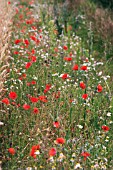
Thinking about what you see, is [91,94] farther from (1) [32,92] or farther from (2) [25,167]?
(2) [25,167]

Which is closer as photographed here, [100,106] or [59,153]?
[59,153]

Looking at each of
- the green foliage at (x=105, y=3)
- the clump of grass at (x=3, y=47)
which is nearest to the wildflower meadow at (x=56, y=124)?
the clump of grass at (x=3, y=47)

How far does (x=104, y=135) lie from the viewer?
345cm

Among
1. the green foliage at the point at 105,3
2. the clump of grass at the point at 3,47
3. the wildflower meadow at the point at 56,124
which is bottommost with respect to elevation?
the wildflower meadow at the point at 56,124

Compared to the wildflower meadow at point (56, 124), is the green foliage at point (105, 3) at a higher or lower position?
higher

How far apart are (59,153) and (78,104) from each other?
96 cm

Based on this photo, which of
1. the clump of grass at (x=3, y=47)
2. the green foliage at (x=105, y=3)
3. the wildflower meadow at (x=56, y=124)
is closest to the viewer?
the wildflower meadow at (x=56, y=124)

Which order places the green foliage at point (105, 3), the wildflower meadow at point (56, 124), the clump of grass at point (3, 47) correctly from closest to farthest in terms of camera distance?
the wildflower meadow at point (56, 124) → the clump of grass at point (3, 47) → the green foliage at point (105, 3)

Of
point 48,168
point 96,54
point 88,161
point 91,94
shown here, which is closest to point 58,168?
point 48,168

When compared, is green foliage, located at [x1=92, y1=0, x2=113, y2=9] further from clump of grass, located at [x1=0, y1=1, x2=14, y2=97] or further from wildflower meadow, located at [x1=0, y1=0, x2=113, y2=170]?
wildflower meadow, located at [x1=0, y1=0, x2=113, y2=170]

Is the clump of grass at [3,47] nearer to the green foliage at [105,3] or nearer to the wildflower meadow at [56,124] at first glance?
the wildflower meadow at [56,124]

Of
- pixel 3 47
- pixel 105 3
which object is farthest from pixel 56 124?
pixel 105 3

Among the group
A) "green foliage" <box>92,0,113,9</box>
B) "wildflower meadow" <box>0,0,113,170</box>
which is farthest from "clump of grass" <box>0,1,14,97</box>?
"green foliage" <box>92,0,113,9</box>

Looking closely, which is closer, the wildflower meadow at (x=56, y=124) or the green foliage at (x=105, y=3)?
the wildflower meadow at (x=56, y=124)
